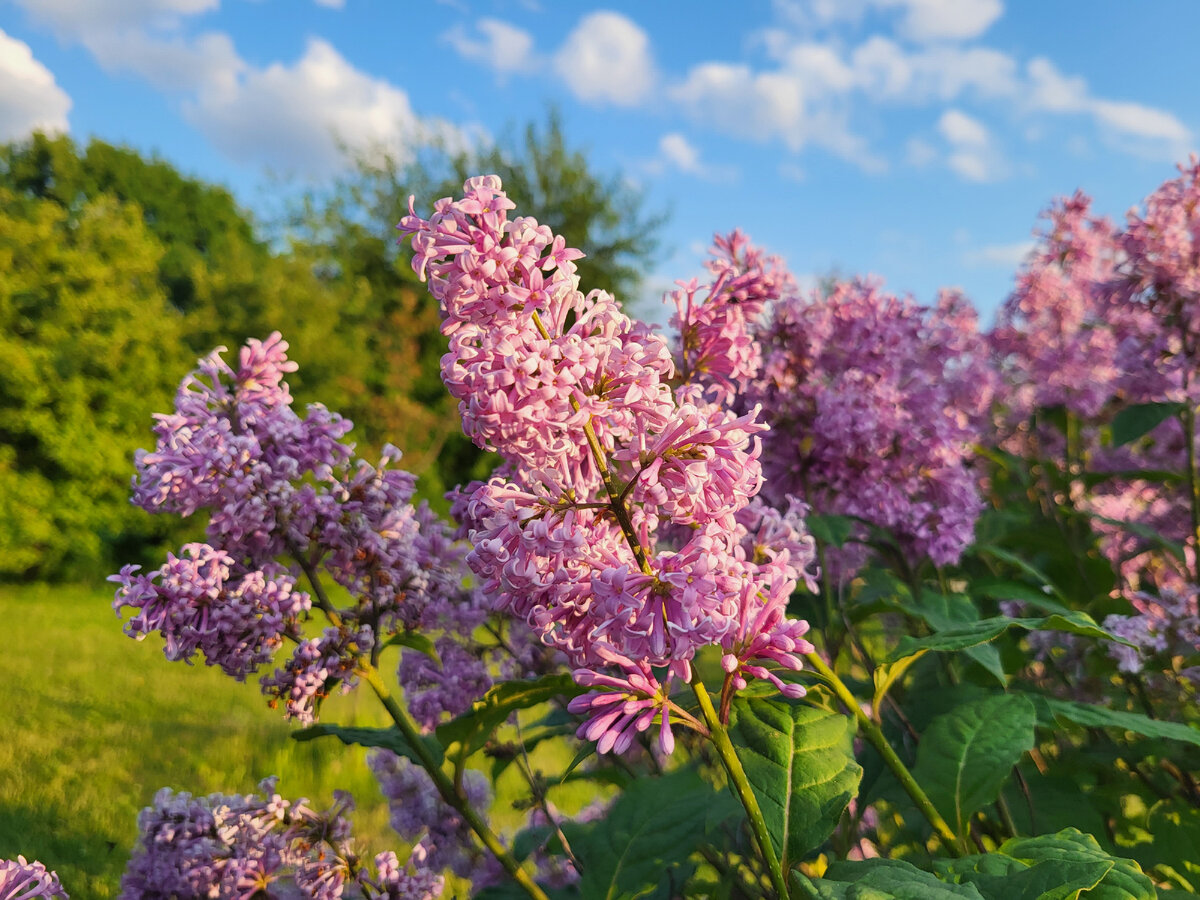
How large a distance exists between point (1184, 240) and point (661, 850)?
3287mm

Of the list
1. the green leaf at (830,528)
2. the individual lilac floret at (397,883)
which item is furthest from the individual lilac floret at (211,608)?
the green leaf at (830,528)

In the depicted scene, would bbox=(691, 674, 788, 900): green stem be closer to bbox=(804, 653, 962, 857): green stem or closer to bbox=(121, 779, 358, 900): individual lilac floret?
bbox=(804, 653, 962, 857): green stem

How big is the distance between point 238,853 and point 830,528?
1.93 meters

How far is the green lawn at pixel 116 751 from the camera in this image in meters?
3.54

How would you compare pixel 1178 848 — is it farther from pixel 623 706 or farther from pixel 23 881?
pixel 23 881

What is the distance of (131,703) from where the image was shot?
774 cm

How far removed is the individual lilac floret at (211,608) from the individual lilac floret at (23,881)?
1.62ft

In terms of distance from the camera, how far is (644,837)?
80.1 inches

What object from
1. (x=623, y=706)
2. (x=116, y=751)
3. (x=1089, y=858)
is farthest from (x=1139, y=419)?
(x=116, y=751)

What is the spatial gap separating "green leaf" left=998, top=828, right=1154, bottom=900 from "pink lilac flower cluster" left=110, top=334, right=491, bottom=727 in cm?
148

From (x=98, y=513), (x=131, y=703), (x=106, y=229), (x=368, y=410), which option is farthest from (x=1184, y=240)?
(x=368, y=410)

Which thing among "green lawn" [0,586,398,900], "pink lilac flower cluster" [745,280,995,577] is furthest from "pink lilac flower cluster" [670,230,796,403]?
"green lawn" [0,586,398,900]

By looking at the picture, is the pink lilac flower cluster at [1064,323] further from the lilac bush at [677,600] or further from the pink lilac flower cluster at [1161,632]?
the pink lilac flower cluster at [1161,632]

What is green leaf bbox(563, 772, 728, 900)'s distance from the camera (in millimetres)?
1946
